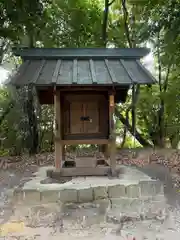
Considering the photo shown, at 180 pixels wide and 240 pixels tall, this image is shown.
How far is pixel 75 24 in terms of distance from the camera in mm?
8570

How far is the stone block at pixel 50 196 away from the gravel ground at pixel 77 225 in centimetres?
7

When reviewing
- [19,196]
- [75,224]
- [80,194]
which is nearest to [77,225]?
[75,224]

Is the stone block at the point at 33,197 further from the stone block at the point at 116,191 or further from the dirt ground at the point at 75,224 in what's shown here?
the stone block at the point at 116,191

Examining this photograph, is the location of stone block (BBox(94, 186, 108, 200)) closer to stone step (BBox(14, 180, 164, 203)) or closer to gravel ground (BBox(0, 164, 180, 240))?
stone step (BBox(14, 180, 164, 203))

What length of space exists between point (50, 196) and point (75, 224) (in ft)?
1.92

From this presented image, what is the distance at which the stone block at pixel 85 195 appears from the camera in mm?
3843

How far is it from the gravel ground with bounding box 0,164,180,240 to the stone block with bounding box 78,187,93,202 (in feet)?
0.41

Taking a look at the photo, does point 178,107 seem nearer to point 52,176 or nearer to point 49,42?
point 49,42

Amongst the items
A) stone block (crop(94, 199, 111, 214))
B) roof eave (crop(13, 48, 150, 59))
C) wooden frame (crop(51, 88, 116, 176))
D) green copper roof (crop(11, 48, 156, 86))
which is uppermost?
roof eave (crop(13, 48, 150, 59))

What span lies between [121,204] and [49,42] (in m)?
5.89

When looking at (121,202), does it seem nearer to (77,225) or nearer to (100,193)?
(100,193)

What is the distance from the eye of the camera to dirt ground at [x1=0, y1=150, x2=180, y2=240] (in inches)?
124

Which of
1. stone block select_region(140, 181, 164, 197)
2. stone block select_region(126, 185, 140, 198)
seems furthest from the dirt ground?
stone block select_region(126, 185, 140, 198)

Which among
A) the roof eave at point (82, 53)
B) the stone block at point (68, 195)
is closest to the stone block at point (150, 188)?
the stone block at point (68, 195)
